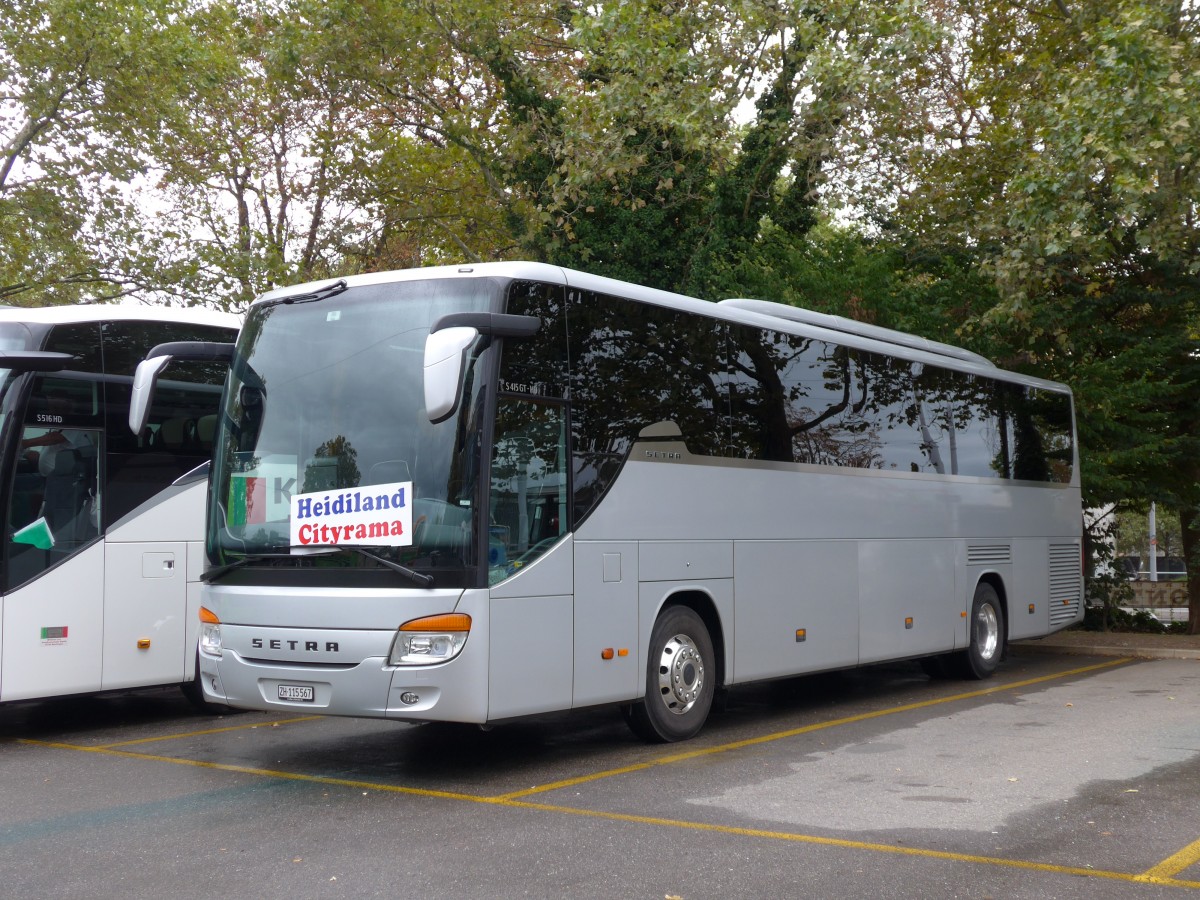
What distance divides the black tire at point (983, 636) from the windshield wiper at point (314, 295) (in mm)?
8521

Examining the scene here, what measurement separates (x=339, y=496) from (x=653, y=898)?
374 centimetres

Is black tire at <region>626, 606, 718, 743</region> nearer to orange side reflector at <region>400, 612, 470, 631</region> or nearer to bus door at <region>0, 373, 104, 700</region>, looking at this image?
orange side reflector at <region>400, 612, 470, 631</region>

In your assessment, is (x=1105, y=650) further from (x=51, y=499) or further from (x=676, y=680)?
(x=51, y=499)

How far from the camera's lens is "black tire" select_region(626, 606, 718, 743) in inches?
387

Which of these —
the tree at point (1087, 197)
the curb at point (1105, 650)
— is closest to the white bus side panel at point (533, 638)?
the tree at point (1087, 197)

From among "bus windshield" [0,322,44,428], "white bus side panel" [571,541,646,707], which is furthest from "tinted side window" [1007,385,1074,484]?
"bus windshield" [0,322,44,428]

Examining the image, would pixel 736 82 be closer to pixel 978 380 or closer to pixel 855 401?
pixel 978 380

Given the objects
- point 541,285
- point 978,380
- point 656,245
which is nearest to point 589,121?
point 656,245

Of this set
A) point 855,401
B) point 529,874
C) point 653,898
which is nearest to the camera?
point 653,898

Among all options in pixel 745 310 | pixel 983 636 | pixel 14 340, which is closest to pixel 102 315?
pixel 14 340

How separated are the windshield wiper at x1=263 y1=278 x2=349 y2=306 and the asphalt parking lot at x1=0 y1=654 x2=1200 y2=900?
10.7 ft

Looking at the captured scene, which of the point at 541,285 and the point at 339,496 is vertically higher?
the point at 541,285

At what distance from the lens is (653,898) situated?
223 inches

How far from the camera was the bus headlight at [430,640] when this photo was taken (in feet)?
26.7
